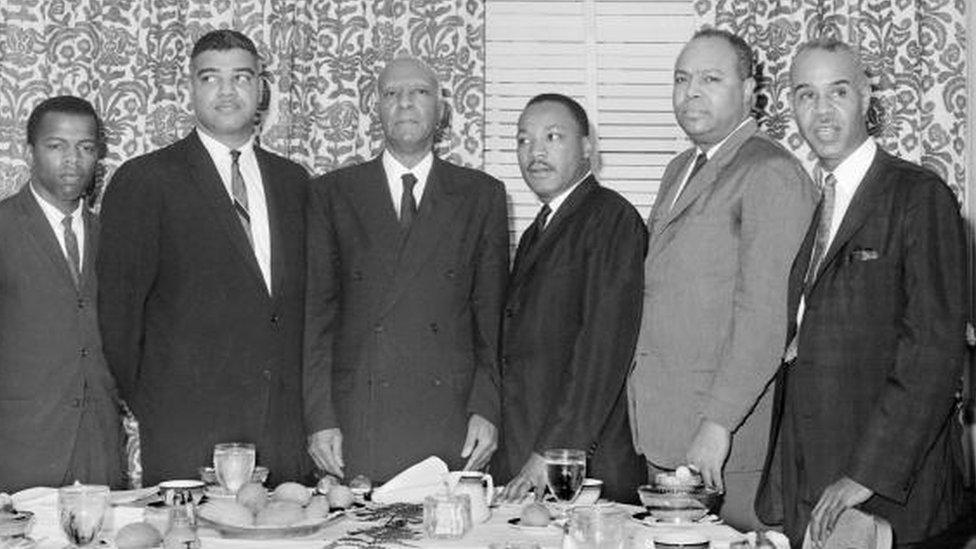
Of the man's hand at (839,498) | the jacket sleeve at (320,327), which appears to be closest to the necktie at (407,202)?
the jacket sleeve at (320,327)

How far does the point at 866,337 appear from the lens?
2691mm

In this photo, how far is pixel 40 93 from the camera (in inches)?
181

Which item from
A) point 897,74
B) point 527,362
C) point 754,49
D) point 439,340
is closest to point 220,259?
point 439,340

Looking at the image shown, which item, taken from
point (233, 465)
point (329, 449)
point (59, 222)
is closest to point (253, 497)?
point (233, 465)

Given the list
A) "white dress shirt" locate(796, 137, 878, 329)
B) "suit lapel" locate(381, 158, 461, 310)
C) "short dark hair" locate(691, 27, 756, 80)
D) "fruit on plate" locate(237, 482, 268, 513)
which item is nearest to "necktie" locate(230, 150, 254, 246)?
"suit lapel" locate(381, 158, 461, 310)

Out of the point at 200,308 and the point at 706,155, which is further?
the point at 200,308

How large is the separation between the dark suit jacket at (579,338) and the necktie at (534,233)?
45mm

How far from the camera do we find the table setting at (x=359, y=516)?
2.21 metres

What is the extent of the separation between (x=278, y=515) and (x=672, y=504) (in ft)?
2.42

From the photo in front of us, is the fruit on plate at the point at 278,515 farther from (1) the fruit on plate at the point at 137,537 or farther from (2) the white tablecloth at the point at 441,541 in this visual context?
(1) the fruit on plate at the point at 137,537

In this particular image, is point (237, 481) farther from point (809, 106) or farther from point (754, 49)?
point (754, 49)

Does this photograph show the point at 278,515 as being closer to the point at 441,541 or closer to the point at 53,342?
the point at 441,541

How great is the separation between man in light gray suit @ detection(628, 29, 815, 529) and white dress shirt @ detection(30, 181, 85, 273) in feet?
5.48

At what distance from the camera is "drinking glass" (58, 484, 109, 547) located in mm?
2207
